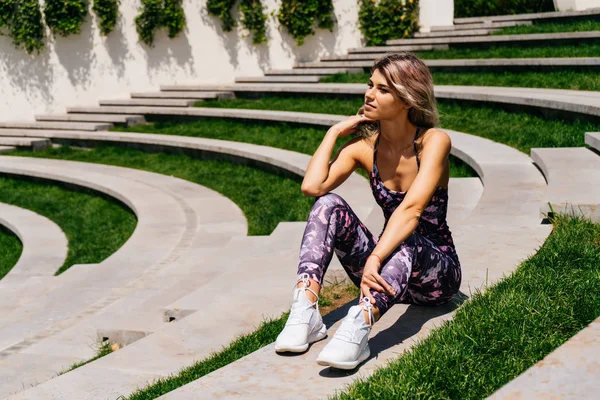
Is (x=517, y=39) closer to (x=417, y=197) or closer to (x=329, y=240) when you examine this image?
(x=417, y=197)

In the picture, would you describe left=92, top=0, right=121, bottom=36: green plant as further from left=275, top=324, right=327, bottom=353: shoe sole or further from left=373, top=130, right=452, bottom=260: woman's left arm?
left=275, top=324, right=327, bottom=353: shoe sole

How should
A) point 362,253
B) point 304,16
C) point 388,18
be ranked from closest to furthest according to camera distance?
point 362,253 → point 388,18 → point 304,16

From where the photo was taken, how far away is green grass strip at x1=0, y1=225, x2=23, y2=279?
311 inches

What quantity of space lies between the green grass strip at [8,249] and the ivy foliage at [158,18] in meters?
5.66

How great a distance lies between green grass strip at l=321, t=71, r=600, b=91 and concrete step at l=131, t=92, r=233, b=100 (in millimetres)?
3730

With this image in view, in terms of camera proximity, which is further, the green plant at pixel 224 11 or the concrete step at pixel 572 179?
the green plant at pixel 224 11

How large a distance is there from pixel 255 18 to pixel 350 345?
1128 cm

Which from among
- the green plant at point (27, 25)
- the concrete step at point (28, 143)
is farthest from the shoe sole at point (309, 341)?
the green plant at point (27, 25)

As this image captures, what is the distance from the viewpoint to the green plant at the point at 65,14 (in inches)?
520

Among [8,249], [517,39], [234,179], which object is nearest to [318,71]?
[517,39]

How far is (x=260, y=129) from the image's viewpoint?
34.9ft

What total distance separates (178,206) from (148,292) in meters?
3.10

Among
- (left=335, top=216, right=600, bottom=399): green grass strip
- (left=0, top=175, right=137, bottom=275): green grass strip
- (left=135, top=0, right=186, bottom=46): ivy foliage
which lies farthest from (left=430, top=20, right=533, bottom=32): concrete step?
(left=335, top=216, right=600, bottom=399): green grass strip

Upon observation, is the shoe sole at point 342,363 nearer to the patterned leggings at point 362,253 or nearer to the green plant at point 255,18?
the patterned leggings at point 362,253
